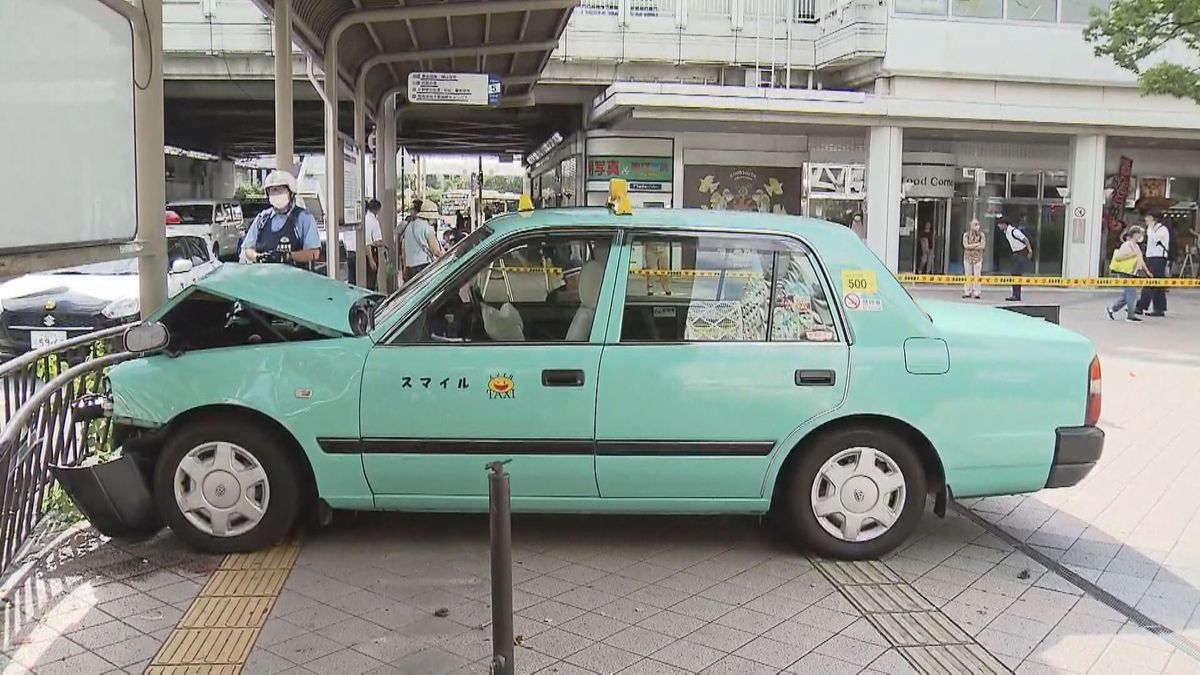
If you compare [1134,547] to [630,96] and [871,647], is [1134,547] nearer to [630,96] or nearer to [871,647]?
[871,647]

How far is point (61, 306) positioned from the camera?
406 inches

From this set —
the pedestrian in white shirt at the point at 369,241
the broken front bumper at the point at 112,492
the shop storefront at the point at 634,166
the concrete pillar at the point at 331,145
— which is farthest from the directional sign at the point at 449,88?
the broken front bumper at the point at 112,492

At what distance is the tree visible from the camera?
16.5m

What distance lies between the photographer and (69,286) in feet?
35.2

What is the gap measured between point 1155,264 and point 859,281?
15.1 metres

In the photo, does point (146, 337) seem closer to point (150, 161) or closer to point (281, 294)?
point (281, 294)

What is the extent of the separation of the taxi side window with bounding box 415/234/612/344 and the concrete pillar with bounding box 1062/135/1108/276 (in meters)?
22.2

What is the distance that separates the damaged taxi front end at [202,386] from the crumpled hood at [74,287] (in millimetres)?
6137

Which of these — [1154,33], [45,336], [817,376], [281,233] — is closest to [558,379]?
[817,376]

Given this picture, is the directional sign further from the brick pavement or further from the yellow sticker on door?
the yellow sticker on door

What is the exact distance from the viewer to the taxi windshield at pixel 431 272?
5035mm

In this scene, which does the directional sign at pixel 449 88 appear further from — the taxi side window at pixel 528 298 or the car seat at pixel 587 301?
the car seat at pixel 587 301

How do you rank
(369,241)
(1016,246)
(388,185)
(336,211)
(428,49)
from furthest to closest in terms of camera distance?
(1016,246) → (388,185) → (369,241) → (428,49) → (336,211)

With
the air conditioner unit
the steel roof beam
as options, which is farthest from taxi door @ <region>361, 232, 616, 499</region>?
the air conditioner unit
